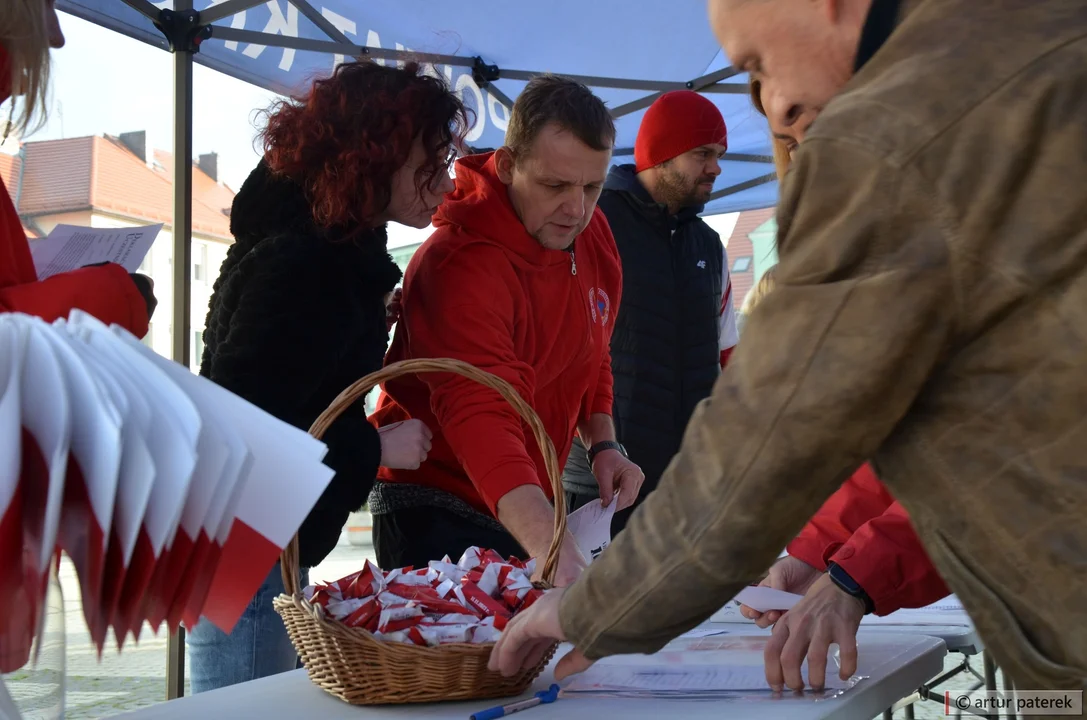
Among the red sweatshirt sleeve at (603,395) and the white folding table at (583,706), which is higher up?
the red sweatshirt sleeve at (603,395)

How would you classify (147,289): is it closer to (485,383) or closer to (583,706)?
(485,383)

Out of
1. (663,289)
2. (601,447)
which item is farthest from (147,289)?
(663,289)

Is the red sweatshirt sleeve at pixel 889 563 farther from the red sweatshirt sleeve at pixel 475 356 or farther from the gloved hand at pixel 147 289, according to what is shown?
the gloved hand at pixel 147 289

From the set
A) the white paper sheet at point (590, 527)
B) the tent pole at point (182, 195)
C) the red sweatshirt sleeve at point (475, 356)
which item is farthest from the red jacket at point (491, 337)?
the tent pole at point (182, 195)

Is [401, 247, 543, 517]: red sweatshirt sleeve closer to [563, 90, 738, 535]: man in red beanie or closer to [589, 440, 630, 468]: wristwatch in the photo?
[589, 440, 630, 468]: wristwatch

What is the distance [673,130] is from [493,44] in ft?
3.25

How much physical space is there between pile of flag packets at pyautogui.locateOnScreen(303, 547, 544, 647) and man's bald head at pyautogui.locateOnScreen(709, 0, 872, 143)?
1.99 ft

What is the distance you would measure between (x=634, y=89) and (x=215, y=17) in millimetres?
1893

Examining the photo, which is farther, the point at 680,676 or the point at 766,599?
the point at 766,599

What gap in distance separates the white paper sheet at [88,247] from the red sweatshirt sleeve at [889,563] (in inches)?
35.5

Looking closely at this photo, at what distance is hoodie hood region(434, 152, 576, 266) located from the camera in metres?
1.89

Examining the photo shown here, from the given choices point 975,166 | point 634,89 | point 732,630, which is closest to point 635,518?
point 975,166

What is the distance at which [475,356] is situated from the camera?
1.72m

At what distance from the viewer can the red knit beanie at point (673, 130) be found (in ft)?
10.1
